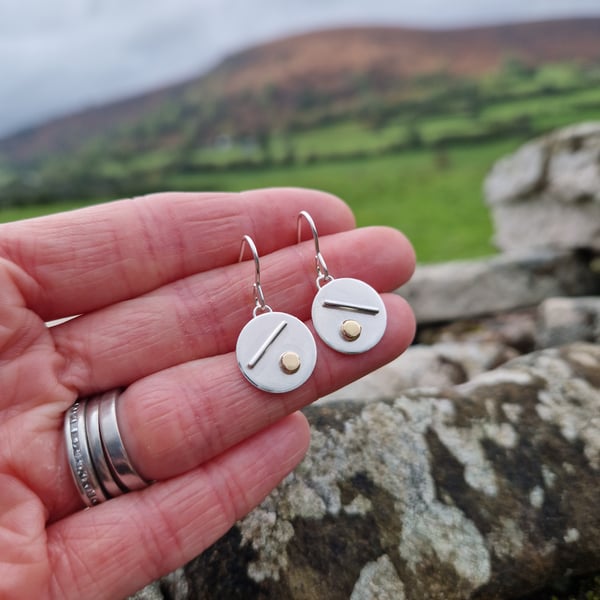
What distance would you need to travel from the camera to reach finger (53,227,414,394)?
261 cm

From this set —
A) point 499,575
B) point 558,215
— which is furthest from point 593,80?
point 499,575

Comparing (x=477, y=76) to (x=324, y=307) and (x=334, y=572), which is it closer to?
(x=324, y=307)

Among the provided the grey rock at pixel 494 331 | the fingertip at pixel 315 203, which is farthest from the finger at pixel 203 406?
the grey rock at pixel 494 331

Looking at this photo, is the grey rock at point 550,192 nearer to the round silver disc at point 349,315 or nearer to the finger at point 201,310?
the finger at point 201,310

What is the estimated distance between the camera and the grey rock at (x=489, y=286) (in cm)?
482

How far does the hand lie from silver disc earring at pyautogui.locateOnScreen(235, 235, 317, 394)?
0.05 meters

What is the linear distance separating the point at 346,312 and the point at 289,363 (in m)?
0.40

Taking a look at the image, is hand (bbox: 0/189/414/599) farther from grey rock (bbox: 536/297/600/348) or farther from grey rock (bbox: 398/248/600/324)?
grey rock (bbox: 398/248/600/324)

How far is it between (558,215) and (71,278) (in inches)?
165

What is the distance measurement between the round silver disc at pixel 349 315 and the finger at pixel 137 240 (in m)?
0.45

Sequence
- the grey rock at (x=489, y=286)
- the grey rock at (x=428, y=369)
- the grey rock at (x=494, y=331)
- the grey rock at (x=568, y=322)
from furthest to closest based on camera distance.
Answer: the grey rock at (x=489, y=286), the grey rock at (x=494, y=331), the grey rock at (x=568, y=322), the grey rock at (x=428, y=369)

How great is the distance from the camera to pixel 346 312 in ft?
9.02

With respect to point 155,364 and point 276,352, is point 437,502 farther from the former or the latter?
point 155,364

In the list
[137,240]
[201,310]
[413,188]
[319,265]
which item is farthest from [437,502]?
[413,188]
